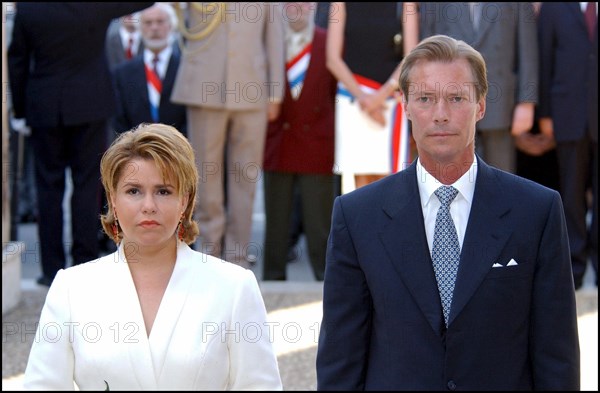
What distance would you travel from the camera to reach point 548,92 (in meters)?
8.88

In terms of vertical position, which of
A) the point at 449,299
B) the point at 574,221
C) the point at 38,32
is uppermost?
the point at 38,32

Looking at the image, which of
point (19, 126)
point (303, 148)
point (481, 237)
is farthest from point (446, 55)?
point (19, 126)

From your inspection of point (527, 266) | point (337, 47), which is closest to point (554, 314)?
point (527, 266)

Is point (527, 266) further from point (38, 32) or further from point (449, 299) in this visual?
point (38, 32)

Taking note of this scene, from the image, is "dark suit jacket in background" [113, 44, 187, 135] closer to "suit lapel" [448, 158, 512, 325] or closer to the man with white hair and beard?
the man with white hair and beard

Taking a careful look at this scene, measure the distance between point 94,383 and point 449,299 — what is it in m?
1.00

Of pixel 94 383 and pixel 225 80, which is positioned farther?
pixel 225 80

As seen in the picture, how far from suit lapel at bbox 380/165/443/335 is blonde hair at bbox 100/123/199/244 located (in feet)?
1.90

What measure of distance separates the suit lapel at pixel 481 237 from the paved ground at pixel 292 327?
3.24 meters

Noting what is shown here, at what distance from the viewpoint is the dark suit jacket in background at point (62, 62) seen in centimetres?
859

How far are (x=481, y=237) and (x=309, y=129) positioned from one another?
5.54 meters

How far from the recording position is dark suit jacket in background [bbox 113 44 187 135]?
964 cm

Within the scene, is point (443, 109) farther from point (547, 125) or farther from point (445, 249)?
point (547, 125)

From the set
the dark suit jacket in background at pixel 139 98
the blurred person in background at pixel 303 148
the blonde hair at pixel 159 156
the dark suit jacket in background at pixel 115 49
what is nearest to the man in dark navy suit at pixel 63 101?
the dark suit jacket in background at pixel 139 98
